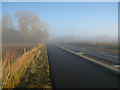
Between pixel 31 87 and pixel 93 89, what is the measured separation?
2376 millimetres

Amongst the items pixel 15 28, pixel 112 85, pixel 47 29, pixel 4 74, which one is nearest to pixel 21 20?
pixel 15 28

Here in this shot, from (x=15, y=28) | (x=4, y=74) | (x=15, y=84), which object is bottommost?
(x=15, y=84)

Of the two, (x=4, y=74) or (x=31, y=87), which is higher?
(x=4, y=74)

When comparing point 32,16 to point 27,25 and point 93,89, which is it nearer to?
point 27,25

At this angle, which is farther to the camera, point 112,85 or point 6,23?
point 6,23

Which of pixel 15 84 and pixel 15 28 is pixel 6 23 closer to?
pixel 15 28

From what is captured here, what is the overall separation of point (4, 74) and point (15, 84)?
2.71 ft

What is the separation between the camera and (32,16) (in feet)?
135

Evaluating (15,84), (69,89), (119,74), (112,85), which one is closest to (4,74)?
(15,84)

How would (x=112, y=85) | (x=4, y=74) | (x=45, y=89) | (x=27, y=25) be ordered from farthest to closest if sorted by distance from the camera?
(x=27, y=25), (x=4, y=74), (x=112, y=85), (x=45, y=89)

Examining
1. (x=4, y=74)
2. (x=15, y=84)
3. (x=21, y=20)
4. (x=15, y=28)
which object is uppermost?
(x=21, y=20)

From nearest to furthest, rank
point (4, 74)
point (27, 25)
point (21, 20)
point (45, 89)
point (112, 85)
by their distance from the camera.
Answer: point (45, 89) → point (112, 85) → point (4, 74) → point (21, 20) → point (27, 25)

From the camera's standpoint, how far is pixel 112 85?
366 cm

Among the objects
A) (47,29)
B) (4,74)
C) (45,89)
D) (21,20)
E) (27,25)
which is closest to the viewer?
(45,89)
